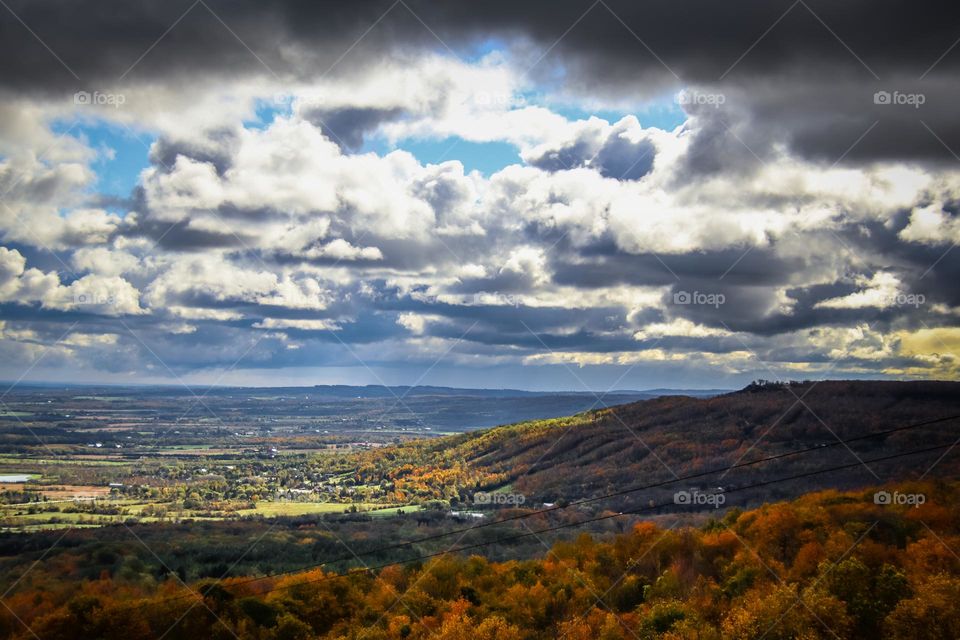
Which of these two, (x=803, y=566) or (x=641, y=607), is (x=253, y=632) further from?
(x=803, y=566)

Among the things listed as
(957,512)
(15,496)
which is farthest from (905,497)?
(15,496)

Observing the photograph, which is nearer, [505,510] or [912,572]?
[912,572]

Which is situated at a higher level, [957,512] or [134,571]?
[957,512]
